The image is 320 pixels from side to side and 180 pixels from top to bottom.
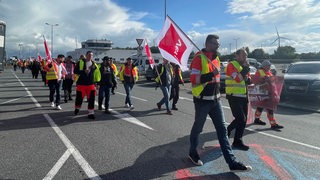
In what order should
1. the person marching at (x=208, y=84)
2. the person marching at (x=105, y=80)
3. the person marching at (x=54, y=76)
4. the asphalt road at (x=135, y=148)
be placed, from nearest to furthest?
the asphalt road at (x=135, y=148) < the person marching at (x=208, y=84) < the person marching at (x=105, y=80) < the person marching at (x=54, y=76)

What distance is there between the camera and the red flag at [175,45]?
5952 mm

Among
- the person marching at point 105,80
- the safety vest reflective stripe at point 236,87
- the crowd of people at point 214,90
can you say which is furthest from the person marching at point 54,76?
the safety vest reflective stripe at point 236,87

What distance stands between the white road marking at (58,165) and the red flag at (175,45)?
263 centimetres

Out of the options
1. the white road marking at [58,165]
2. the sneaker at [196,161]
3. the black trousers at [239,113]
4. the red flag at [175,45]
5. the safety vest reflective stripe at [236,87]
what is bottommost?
the white road marking at [58,165]

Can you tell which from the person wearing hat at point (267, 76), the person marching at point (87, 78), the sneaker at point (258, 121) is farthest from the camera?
the person marching at point (87, 78)

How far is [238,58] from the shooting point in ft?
20.5

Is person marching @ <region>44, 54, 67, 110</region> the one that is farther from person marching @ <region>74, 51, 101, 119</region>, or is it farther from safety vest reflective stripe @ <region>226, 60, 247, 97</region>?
safety vest reflective stripe @ <region>226, 60, 247, 97</region>

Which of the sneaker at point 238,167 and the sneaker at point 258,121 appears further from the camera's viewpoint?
the sneaker at point 258,121

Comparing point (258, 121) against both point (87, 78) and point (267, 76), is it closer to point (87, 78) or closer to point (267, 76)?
point (267, 76)

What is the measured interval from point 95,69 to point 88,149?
395cm

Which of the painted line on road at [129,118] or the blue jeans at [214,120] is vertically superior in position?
the blue jeans at [214,120]

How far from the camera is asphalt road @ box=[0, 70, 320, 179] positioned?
486 cm

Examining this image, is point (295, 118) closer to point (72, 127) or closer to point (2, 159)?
point (72, 127)

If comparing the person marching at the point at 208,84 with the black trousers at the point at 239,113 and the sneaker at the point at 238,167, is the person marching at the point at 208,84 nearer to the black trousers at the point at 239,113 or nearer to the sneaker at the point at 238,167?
the sneaker at the point at 238,167
